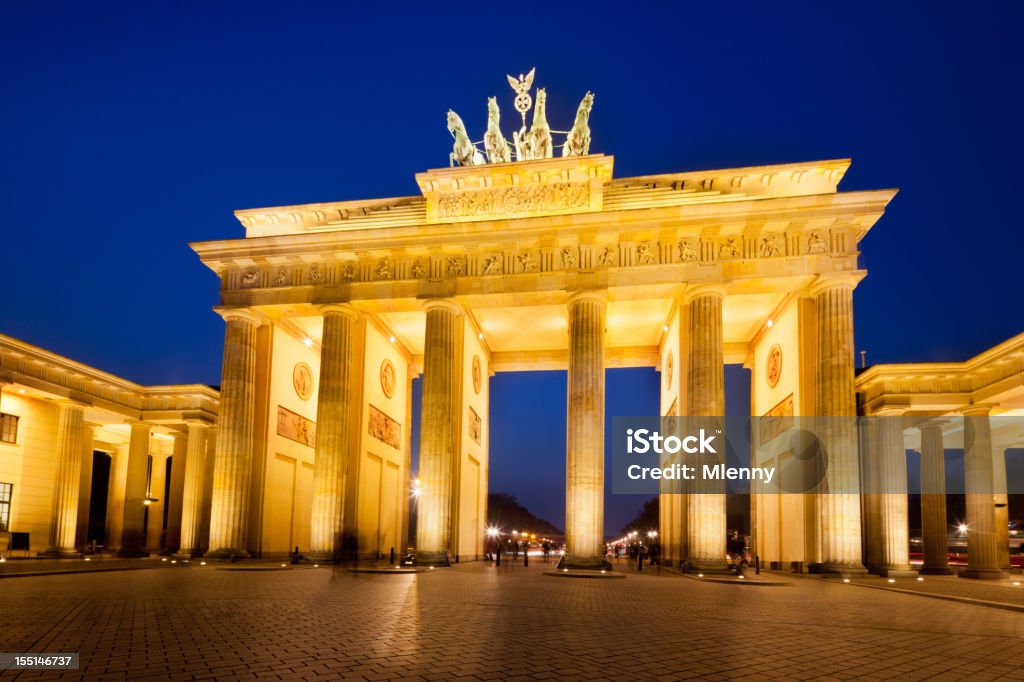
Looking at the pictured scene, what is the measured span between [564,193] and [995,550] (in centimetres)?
2332

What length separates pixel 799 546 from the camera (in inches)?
1139

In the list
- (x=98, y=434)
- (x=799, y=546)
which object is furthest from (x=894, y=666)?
(x=98, y=434)

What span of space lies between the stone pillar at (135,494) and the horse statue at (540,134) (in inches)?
1110

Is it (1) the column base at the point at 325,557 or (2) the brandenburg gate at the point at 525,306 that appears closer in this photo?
(2) the brandenburg gate at the point at 525,306

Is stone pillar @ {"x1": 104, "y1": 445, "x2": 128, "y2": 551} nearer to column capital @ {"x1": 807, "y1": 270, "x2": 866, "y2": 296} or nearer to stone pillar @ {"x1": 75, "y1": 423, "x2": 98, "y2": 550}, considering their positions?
stone pillar @ {"x1": 75, "y1": 423, "x2": 98, "y2": 550}

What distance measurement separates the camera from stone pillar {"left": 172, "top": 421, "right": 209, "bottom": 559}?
1319 inches

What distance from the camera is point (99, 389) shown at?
3959 cm

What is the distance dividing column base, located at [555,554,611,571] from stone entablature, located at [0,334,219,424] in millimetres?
25186

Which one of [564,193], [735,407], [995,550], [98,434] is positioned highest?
[564,193]

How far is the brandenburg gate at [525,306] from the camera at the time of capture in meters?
27.8

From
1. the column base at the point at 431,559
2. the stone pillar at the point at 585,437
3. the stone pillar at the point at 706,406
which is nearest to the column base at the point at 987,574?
the stone pillar at the point at 706,406

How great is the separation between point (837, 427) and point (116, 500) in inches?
1674

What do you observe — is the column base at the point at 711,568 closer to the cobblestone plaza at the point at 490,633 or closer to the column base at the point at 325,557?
the cobblestone plaza at the point at 490,633

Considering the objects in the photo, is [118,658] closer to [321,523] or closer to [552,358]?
[321,523]
